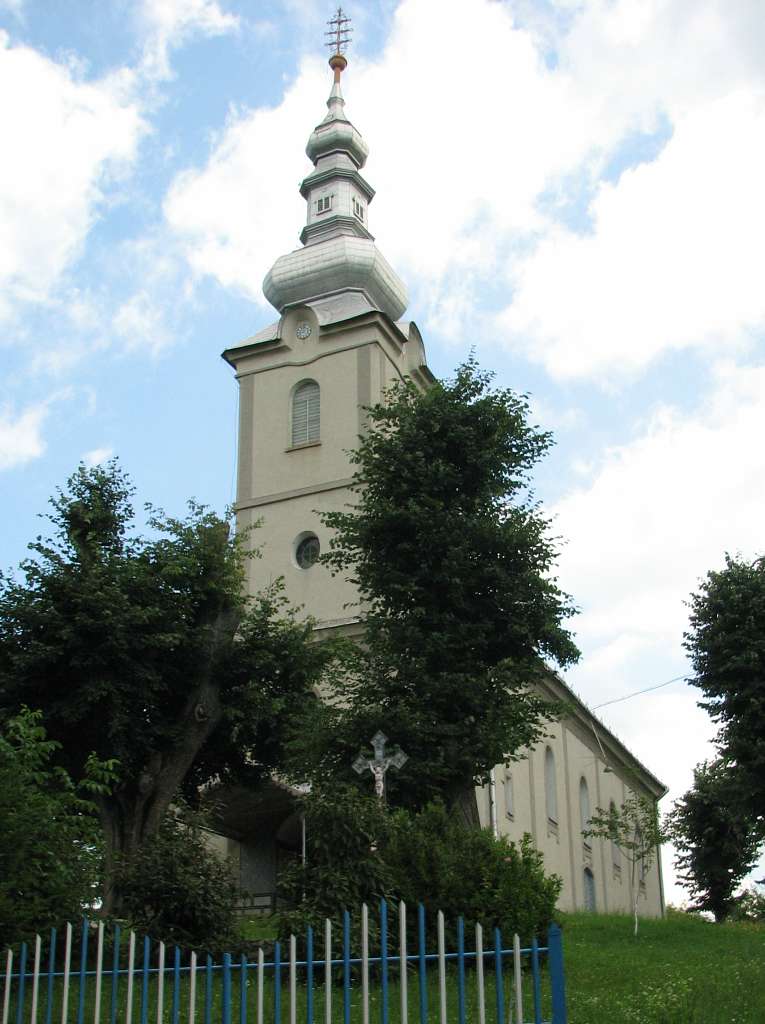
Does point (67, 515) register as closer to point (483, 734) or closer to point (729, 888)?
point (483, 734)

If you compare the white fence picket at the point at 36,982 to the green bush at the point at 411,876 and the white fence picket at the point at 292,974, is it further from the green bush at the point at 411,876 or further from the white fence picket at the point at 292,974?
the green bush at the point at 411,876

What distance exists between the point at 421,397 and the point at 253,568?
14.1 m

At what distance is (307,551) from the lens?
39.6 meters

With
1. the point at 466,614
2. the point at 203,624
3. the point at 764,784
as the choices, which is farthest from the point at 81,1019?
the point at 764,784

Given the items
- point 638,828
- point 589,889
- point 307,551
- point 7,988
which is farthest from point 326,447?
point 7,988

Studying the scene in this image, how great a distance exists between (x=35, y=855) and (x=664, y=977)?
8173 mm

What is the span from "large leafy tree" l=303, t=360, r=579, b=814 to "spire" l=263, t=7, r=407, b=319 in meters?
17.9

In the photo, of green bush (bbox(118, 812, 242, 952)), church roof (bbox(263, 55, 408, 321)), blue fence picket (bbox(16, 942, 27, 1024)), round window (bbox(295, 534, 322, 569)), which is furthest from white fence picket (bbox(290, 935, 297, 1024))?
church roof (bbox(263, 55, 408, 321))

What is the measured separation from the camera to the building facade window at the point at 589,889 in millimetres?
47744

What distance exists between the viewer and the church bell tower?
39531 millimetres

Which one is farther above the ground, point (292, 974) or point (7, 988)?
point (292, 974)

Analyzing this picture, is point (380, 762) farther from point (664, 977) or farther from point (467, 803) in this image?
point (664, 977)

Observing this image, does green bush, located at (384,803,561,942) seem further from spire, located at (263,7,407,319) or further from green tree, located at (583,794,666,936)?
spire, located at (263,7,407,319)

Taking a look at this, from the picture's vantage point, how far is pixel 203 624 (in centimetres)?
2805
